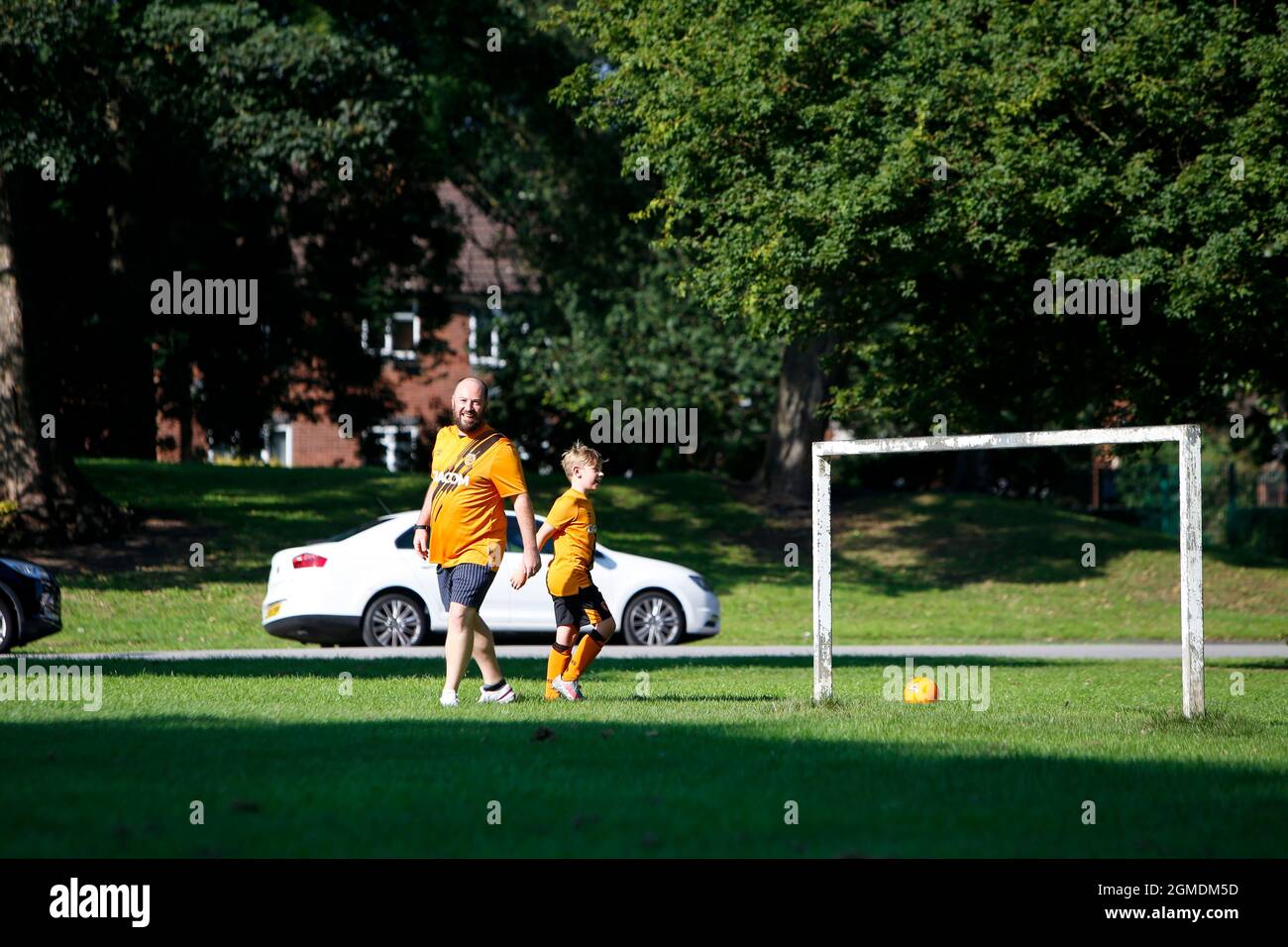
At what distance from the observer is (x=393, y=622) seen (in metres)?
17.4

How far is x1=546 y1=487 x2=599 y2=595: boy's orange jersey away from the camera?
1040 cm

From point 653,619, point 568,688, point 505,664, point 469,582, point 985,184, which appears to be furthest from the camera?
point 653,619

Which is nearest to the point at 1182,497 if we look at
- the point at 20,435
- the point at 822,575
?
the point at 822,575

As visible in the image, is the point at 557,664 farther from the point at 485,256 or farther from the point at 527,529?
the point at 485,256

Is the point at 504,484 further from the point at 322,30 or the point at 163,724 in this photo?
the point at 322,30

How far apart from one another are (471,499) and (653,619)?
9.45 meters

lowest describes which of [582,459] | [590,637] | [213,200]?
[590,637]

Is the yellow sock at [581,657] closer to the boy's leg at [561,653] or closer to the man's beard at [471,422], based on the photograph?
the boy's leg at [561,653]

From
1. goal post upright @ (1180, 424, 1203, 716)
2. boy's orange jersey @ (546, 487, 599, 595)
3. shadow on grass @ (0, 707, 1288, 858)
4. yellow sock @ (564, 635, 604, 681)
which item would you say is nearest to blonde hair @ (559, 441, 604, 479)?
boy's orange jersey @ (546, 487, 599, 595)

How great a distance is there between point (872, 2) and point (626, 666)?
8078mm

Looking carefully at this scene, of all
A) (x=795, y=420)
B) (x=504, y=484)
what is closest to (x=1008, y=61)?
(x=504, y=484)

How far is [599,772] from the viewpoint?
6770 millimetres

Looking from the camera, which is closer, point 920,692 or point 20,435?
point 920,692

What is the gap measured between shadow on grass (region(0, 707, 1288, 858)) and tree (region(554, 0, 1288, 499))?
852 cm
